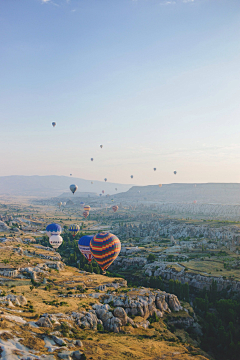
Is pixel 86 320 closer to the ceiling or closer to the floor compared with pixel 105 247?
closer to the floor

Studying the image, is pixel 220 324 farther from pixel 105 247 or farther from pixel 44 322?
pixel 44 322

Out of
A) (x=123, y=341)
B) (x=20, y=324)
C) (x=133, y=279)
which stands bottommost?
(x=133, y=279)

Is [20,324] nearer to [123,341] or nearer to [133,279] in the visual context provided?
[123,341]

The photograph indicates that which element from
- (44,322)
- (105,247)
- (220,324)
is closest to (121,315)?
(44,322)

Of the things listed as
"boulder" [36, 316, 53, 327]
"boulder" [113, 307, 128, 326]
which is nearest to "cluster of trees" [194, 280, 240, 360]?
"boulder" [113, 307, 128, 326]

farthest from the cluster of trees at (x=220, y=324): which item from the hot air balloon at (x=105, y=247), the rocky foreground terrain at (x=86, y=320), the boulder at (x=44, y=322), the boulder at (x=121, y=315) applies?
the boulder at (x=44, y=322)

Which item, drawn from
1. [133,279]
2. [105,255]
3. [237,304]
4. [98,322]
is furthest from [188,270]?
[98,322]

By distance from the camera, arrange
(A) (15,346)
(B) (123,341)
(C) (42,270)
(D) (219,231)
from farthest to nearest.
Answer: (D) (219,231), (C) (42,270), (B) (123,341), (A) (15,346)
